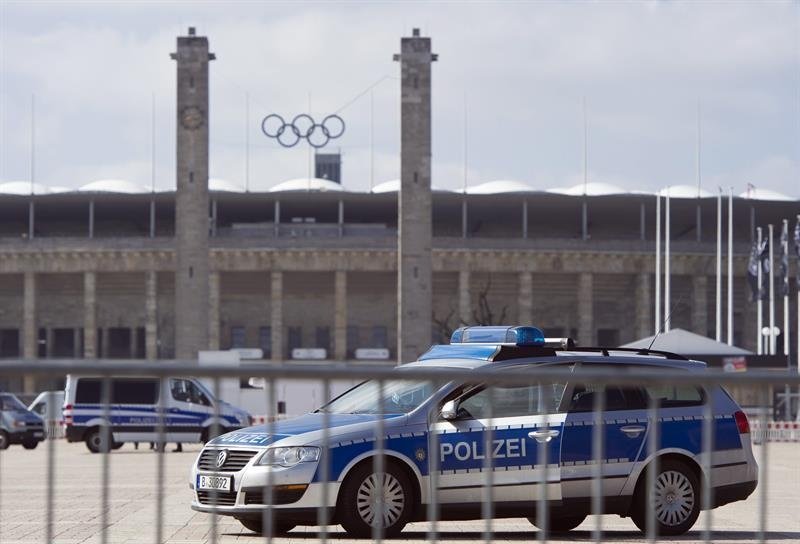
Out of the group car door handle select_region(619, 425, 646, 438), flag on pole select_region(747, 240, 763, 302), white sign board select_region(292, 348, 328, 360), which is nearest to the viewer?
car door handle select_region(619, 425, 646, 438)

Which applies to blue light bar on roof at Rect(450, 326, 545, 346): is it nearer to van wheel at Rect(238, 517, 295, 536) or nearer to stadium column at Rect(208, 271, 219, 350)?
van wheel at Rect(238, 517, 295, 536)

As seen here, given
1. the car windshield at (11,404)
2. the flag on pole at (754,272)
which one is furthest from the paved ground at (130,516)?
the flag on pole at (754,272)

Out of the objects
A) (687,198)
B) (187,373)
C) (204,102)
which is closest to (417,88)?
(204,102)

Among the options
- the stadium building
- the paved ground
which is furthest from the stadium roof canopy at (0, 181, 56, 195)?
the paved ground

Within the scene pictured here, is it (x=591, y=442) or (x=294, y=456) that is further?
(x=591, y=442)

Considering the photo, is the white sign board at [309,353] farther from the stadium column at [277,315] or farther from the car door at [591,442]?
the car door at [591,442]

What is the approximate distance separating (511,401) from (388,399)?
4.20ft

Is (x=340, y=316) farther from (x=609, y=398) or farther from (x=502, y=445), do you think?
(x=609, y=398)

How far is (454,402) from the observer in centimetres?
1051

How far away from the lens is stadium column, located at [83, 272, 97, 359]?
77500 mm

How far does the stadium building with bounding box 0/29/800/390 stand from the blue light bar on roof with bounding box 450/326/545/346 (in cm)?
6146

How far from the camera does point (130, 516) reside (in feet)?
22.9

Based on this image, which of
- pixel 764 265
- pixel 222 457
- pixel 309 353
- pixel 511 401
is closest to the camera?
pixel 511 401

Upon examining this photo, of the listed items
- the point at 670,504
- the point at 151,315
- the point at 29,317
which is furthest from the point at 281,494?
the point at 29,317
